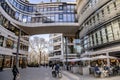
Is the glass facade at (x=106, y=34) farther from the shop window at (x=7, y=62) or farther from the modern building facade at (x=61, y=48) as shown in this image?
the modern building facade at (x=61, y=48)

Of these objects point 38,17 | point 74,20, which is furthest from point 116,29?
point 38,17

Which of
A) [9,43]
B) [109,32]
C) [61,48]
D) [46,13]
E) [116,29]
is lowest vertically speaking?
[9,43]

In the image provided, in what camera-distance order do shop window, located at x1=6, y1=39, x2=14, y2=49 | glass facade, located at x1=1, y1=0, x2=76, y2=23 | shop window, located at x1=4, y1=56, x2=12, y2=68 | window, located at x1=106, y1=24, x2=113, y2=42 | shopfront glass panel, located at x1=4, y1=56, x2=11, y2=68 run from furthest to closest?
glass facade, located at x1=1, y1=0, x2=76, y2=23 < shop window, located at x1=6, y1=39, x2=14, y2=49 < shop window, located at x1=4, y1=56, x2=12, y2=68 < shopfront glass panel, located at x1=4, y1=56, x2=11, y2=68 < window, located at x1=106, y1=24, x2=113, y2=42

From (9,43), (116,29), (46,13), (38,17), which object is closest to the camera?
(116,29)

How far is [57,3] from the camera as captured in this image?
45344 mm

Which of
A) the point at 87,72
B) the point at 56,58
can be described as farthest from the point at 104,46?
the point at 56,58

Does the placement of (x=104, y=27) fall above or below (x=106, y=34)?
above

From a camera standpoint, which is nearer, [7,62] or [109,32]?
[109,32]

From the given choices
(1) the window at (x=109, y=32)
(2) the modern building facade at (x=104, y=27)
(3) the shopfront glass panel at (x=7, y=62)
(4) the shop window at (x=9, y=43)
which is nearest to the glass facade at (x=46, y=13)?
(4) the shop window at (x=9, y=43)

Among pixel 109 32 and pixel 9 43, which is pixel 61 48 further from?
pixel 109 32

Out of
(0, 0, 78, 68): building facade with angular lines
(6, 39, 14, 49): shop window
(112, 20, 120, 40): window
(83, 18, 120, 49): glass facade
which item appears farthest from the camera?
(0, 0, 78, 68): building facade with angular lines

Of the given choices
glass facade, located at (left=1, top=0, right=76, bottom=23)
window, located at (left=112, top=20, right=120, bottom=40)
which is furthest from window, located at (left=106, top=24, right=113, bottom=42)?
glass facade, located at (left=1, top=0, right=76, bottom=23)

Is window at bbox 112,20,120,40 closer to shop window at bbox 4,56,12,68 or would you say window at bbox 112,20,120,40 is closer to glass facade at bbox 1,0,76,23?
glass facade at bbox 1,0,76,23

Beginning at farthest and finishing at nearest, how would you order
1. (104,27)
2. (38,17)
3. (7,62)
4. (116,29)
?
(38,17) < (7,62) < (104,27) < (116,29)
